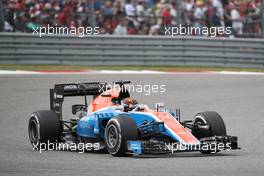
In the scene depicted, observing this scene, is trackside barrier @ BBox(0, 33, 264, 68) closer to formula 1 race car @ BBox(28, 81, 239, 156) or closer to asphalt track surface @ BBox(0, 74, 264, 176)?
asphalt track surface @ BBox(0, 74, 264, 176)

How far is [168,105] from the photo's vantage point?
1906 cm

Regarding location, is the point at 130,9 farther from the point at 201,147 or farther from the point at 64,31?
the point at 201,147

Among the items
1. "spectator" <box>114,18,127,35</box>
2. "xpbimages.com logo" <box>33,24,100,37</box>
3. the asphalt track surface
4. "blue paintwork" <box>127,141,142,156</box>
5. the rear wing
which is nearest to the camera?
the asphalt track surface


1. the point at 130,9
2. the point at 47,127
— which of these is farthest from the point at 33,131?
the point at 130,9

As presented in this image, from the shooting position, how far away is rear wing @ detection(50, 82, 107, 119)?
14.1 meters

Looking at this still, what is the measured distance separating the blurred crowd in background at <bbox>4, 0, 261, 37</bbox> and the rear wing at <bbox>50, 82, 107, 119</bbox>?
9.94 metres

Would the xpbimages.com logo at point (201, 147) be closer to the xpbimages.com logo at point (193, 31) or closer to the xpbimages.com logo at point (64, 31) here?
the xpbimages.com logo at point (64, 31)

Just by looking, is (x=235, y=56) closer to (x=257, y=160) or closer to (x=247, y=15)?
(x=247, y=15)

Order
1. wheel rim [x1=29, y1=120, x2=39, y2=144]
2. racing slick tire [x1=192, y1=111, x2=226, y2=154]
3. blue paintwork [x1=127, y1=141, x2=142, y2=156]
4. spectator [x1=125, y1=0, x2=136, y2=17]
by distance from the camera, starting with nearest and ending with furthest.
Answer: blue paintwork [x1=127, y1=141, x2=142, y2=156], racing slick tire [x1=192, y1=111, x2=226, y2=154], wheel rim [x1=29, y1=120, x2=39, y2=144], spectator [x1=125, y1=0, x2=136, y2=17]

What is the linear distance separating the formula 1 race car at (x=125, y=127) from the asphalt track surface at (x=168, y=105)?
0.61ft

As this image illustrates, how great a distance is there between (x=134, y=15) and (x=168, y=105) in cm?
702

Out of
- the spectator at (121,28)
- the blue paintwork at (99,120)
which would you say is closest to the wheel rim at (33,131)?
the blue paintwork at (99,120)

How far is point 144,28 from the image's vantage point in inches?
1024

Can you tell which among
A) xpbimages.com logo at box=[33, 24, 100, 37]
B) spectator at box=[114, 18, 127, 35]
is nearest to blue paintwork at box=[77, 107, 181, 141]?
xpbimages.com logo at box=[33, 24, 100, 37]
